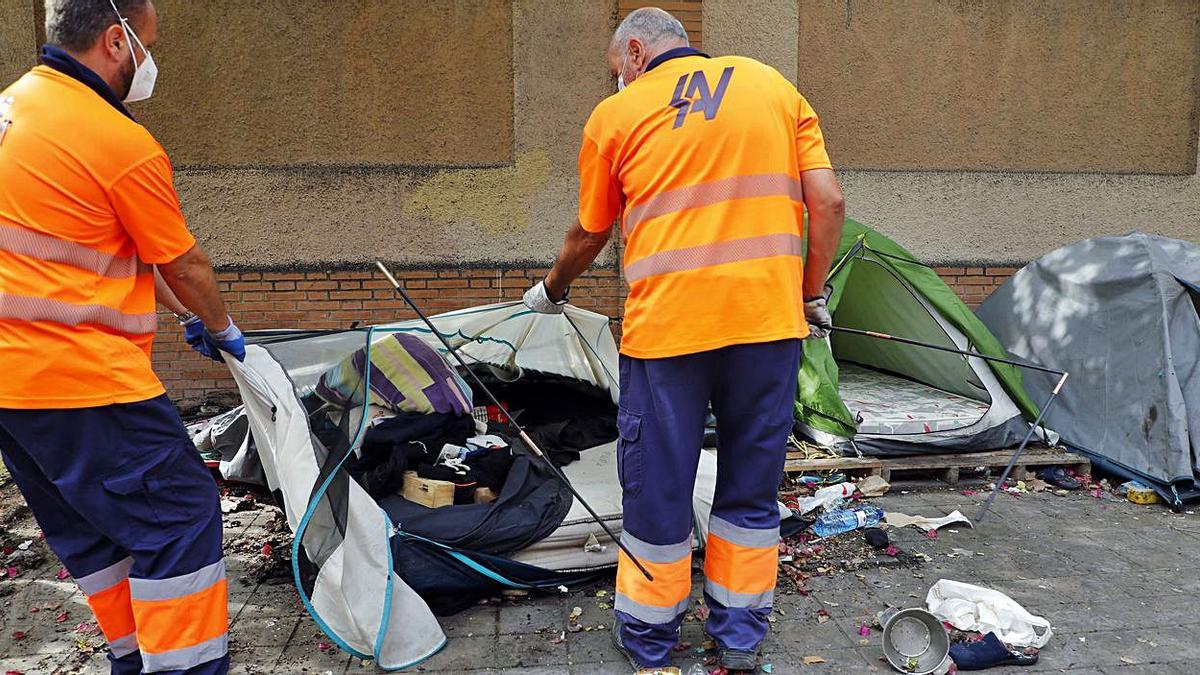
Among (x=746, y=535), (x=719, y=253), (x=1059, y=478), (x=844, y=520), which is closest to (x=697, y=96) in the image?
(x=719, y=253)

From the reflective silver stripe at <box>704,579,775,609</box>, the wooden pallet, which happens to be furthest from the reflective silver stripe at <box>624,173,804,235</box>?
the wooden pallet

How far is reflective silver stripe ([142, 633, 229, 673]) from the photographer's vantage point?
7.07 feet

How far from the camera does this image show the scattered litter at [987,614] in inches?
110

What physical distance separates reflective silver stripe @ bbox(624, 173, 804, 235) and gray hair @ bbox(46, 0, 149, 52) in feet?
4.90

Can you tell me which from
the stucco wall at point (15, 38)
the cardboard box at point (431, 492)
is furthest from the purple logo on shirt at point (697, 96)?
the stucco wall at point (15, 38)

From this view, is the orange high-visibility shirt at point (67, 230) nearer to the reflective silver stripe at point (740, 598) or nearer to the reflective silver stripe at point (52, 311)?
the reflective silver stripe at point (52, 311)

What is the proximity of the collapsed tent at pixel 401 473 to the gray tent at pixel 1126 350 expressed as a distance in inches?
90.4

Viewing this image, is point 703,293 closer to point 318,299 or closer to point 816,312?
point 816,312

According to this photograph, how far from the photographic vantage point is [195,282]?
2205mm

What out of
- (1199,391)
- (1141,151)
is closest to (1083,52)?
(1141,151)

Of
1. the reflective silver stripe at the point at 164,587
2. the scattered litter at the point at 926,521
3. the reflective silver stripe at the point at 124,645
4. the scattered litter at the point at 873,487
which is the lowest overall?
the scattered litter at the point at 873,487

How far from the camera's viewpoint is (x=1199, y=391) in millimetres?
4379

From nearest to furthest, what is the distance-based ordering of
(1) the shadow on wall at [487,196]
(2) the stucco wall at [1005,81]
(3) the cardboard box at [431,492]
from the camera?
(3) the cardboard box at [431,492] → (1) the shadow on wall at [487,196] → (2) the stucco wall at [1005,81]

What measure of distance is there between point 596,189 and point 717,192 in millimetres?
401
